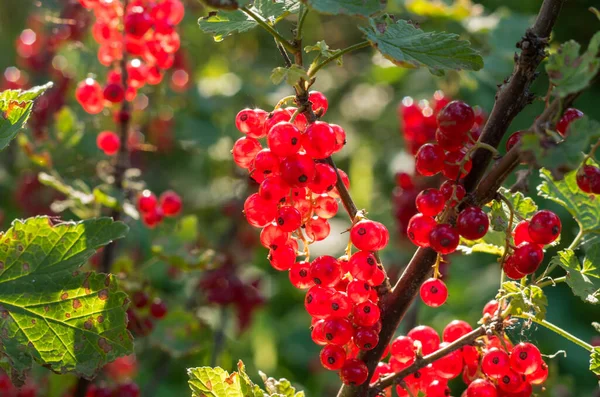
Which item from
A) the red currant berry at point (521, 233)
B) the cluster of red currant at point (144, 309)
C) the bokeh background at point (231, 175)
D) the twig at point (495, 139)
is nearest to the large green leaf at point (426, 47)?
the twig at point (495, 139)

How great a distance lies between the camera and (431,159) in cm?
129

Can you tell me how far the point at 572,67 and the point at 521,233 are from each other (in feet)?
1.23

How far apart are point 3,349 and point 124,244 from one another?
210 centimetres

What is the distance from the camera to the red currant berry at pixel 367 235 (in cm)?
126

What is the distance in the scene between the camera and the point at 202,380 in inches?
51.3

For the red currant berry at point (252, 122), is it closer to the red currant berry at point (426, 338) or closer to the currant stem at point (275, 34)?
the currant stem at point (275, 34)

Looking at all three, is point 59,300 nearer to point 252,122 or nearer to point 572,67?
point 252,122

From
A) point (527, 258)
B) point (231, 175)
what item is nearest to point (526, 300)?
point (527, 258)

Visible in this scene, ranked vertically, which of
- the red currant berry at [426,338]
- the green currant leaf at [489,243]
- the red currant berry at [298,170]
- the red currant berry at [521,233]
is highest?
the red currant berry at [298,170]

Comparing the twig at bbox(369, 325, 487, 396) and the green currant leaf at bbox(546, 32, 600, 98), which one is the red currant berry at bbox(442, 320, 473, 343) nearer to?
the twig at bbox(369, 325, 487, 396)

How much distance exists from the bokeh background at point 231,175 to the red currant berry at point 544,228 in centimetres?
122

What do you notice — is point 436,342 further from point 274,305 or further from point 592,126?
point 274,305

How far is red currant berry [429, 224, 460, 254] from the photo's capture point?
121cm

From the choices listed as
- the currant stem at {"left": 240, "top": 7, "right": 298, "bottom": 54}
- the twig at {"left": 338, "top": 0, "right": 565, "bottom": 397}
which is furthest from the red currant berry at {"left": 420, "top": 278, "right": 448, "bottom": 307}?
the currant stem at {"left": 240, "top": 7, "right": 298, "bottom": 54}
